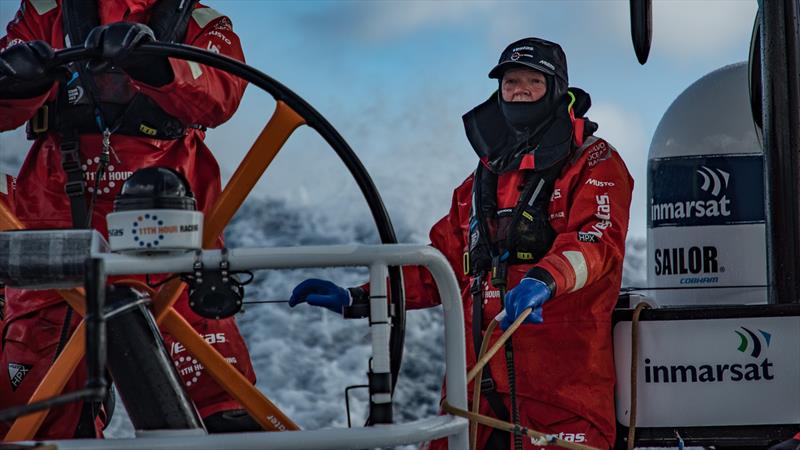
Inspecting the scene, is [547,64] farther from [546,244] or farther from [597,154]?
[546,244]

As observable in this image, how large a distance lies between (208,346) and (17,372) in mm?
944

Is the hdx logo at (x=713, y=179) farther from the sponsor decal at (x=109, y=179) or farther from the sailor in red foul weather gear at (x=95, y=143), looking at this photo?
the sponsor decal at (x=109, y=179)

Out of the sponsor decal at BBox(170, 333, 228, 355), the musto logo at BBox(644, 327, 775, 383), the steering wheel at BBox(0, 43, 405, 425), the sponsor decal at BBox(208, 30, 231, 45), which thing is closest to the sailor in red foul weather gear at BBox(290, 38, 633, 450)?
the musto logo at BBox(644, 327, 775, 383)

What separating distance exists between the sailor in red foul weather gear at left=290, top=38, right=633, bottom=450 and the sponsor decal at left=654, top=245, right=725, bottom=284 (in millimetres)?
997

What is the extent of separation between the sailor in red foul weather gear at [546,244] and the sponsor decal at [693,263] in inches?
39.3

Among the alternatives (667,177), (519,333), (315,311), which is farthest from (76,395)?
(315,311)

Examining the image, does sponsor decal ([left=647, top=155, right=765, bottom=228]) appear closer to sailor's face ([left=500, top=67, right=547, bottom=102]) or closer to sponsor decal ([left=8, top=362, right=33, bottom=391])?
sailor's face ([left=500, top=67, right=547, bottom=102])

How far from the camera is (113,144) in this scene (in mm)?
3473

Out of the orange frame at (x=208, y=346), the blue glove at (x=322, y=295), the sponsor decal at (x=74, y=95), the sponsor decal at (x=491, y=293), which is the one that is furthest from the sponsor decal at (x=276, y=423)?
the sponsor decal at (x=491, y=293)

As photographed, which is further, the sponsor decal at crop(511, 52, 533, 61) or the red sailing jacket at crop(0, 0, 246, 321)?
the sponsor decal at crop(511, 52, 533, 61)

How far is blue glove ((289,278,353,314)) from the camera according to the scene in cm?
330

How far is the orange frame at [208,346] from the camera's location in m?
2.66

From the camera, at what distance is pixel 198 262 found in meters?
2.40

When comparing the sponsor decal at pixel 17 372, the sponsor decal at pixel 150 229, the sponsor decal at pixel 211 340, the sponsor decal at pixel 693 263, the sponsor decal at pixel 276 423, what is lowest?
the sponsor decal at pixel 276 423
